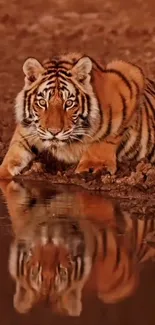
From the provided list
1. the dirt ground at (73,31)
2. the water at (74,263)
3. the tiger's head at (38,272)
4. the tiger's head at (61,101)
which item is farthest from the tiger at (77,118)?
Result: the tiger's head at (38,272)

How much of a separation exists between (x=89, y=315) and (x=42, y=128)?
268cm

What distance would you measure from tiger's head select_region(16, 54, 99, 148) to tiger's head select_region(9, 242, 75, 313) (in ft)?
5.92

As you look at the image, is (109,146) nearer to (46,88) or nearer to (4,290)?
(46,88)

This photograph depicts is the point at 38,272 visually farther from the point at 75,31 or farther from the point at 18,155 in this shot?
the point at 75,31

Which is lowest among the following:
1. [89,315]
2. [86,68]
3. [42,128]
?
[89,315]

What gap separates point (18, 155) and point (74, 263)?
226 cm

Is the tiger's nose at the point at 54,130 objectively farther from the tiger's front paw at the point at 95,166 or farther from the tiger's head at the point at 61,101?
the tiger's front paw at the point at 95,166

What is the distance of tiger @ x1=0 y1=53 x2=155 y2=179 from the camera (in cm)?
520

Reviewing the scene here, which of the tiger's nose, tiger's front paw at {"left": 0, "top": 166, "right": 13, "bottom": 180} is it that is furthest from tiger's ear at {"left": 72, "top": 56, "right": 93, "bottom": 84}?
tiger's front paw at {"left": 0, "top": 166, "right": 13, "bottom": 180}

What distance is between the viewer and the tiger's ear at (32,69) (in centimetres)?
530

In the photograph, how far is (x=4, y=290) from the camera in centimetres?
279

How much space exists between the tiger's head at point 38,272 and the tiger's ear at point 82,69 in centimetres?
199

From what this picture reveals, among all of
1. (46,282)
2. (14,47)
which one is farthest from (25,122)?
(46,282)

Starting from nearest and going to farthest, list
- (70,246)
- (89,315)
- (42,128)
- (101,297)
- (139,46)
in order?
(89,315) → (101,297) → (70,246) → (42,128) → (139,46)
